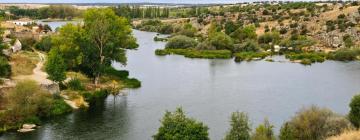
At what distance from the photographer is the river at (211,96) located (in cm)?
3656

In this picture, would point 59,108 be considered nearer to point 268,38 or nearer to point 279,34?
point 268,38

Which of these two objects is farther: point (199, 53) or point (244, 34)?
point (244, 34)

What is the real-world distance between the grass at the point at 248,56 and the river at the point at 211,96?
318cm

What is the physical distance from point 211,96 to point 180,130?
17091 mm

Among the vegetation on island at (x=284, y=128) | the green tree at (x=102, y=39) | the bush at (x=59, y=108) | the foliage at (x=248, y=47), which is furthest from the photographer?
the foliage at (x=248, y=47)

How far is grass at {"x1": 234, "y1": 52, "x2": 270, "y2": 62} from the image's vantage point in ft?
236

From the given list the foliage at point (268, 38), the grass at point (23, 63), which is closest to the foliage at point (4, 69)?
the grass at point (23, 63)

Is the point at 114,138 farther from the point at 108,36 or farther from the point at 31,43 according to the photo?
the point at 31,43

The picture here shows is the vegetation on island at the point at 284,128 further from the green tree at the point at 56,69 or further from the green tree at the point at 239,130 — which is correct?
the green tree at the point at 56,69

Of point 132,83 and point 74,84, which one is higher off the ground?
point 74,84

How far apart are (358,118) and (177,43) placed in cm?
5458

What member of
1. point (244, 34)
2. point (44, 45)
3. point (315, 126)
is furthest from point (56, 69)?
point (244, 34)

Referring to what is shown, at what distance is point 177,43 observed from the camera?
8438cm

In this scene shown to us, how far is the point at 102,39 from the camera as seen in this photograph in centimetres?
5091
